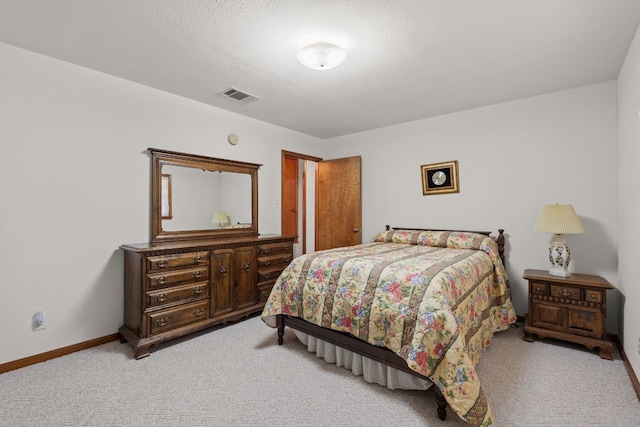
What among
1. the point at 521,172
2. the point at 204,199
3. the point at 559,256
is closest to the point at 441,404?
the point at 559,256

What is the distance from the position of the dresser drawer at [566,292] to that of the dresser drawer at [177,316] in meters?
3.22

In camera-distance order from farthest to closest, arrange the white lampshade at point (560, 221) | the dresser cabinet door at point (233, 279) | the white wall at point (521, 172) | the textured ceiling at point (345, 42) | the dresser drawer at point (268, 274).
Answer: the dresser drawer at point (268, 274), the dresser cabinet door at point (233, 279), the white wall at point (521, 172), the white lampshade at point (560, 221), the textured ceiling at point (345, 42)

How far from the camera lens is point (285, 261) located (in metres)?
3.74

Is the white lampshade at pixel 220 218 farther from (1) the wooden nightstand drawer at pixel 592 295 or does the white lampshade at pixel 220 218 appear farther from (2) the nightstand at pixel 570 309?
(1) the wooden nightstand drawer at pixel 592 295

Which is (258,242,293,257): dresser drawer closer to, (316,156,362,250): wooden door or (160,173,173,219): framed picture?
(160,173,173,219): framed picture

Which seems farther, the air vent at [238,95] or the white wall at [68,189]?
the air vent at [238,95]

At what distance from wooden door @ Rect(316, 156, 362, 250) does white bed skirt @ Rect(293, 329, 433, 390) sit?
2.35 meters

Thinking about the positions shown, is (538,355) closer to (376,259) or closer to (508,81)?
(376,259)

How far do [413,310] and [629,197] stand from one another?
1935mm

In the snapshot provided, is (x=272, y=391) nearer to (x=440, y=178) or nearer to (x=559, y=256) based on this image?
(x=559, y=256)

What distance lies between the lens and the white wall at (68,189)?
229 cm

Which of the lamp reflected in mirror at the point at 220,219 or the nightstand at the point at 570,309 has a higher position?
the lamp reflected in mirror at the point at 220,219

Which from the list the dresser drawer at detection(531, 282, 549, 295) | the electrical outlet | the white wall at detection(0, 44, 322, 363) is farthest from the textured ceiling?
the electrical outlet

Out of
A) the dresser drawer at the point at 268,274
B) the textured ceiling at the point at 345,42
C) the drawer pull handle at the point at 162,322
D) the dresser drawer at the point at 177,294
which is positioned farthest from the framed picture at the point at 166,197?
the dresser drawer at the point at 268,274
